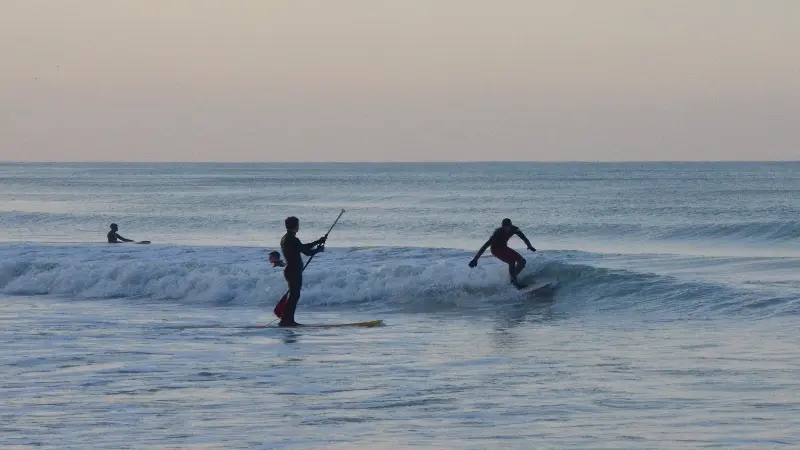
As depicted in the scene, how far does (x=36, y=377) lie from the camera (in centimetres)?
1150

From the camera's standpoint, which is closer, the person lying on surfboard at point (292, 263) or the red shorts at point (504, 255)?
the person lying on surfboard at point (292, 263)

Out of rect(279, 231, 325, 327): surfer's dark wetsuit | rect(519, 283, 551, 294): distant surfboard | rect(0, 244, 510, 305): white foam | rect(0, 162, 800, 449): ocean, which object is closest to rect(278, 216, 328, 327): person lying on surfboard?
rect(279, 231, 325, 327): surfer's dark wetsuit

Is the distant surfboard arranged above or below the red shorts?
below

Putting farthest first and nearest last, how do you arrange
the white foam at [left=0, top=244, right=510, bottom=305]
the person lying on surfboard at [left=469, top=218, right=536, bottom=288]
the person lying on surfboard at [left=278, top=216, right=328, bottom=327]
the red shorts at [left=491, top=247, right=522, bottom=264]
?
the white foam at [left=0, top=244, right=510, bottom=305] < the red shorts at [left=491, top=247, right=522, bottom=264] < the person lying on surfboard at [left=469, top=218, right=536, bottom=288] < the person lying on surfboard at [left=278, top=216, right=328, bottom=327]

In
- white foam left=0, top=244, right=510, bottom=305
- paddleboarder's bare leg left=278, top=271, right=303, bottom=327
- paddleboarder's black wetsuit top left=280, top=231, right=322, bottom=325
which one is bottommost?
white foam left=0, top=244, right=510, bottom=305

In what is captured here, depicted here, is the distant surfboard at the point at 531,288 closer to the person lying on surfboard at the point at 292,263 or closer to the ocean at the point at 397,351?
the ocean at the point at 397,351

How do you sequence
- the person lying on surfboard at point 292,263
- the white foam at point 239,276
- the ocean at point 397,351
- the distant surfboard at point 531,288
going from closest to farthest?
the ocean at point 397,351 → the person lying on surfboard at point 292,263 → the distant surfboard at point 531,288 → the white foam at point 239,276

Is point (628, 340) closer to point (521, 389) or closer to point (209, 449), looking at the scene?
point (521, 389)

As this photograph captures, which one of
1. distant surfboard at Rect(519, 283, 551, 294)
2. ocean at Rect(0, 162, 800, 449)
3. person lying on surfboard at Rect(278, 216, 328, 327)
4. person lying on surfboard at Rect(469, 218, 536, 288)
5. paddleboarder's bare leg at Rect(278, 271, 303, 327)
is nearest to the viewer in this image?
ocean at Rect(0, 162, 800, 449)

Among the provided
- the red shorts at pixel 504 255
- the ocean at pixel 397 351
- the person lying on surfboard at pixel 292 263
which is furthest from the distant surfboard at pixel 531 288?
the person lying on surfboard at pixel 292 263

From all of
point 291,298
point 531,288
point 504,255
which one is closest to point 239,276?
point 504,255

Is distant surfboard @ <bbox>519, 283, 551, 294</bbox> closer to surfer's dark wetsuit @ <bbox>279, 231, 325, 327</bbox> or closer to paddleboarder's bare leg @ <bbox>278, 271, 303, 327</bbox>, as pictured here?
paddleboarder's bare leg @ <bbox>278, 271, 303, 327</bbox>

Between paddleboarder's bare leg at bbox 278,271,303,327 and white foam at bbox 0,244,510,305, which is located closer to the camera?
paddleboarder's bare leg at bbox 278,271,303,327

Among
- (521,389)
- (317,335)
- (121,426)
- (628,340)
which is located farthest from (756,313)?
(121,426)
